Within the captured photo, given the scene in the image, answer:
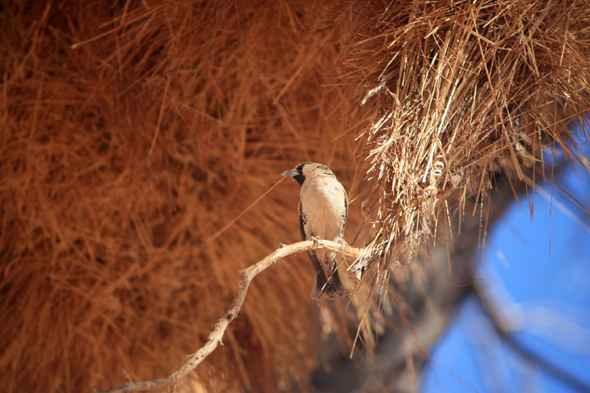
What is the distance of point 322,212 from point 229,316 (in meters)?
→ 0.30

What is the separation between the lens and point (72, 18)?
1314mm

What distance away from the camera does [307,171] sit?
71 centimetres

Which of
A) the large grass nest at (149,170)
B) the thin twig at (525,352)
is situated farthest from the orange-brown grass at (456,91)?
the thin twig at (525,352)

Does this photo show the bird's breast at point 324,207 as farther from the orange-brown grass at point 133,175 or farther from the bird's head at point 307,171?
the orange-brown grass at point 133,175

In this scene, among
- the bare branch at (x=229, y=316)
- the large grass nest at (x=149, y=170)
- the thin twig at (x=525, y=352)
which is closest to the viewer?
the bare branch at (x=229, y=316)

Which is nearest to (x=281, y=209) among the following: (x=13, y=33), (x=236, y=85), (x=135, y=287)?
(x=236, y=85)

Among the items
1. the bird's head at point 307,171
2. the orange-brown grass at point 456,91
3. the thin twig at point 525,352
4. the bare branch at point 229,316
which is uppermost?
the orange-brown grass at point 456,91

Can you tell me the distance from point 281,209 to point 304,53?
49 centimetres

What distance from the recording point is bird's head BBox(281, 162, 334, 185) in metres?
0.69

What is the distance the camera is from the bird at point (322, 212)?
2.30ft

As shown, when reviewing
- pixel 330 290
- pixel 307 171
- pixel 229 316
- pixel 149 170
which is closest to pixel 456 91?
pixel 307 171

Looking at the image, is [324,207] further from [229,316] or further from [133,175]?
[133,175]

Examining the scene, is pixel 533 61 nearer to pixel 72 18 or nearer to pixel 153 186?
pixel 153 186

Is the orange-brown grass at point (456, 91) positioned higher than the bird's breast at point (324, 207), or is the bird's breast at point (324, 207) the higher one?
the orange-brown grass at point (456, 91)
